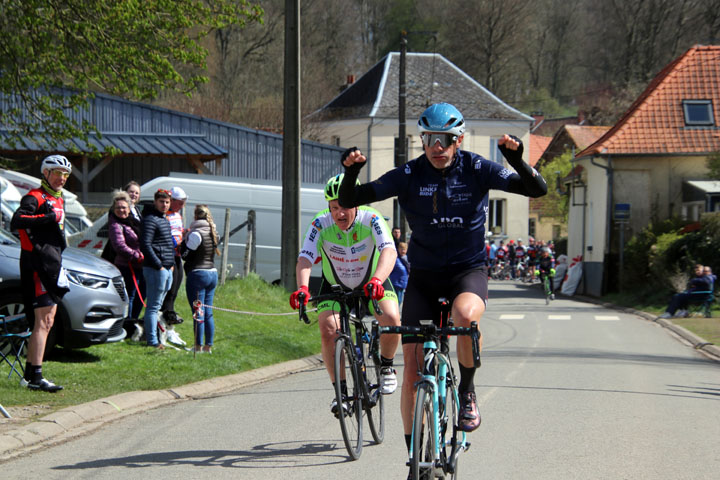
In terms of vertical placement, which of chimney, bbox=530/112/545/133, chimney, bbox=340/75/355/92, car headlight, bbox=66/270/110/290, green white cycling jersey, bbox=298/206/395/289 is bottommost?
car headlight, bbox=66/270/110/290

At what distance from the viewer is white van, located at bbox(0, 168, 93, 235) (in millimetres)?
26000

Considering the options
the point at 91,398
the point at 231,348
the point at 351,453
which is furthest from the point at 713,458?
the point at 231,348

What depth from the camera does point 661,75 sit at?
39.4m

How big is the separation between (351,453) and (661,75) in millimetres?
35739

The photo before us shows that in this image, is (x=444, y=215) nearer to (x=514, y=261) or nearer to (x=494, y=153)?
(x=514, y=261)

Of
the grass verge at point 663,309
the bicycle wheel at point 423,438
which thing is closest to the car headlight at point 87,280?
the bicycle wheel at point 423,438

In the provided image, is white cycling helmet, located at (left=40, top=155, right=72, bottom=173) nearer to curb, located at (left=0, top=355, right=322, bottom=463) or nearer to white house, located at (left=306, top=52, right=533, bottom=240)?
curb, located at (left=0, top=355, right=322, bottom=463)

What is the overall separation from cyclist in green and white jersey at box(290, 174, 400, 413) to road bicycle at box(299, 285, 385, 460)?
110 mm

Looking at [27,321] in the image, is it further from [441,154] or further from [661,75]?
[661,75]

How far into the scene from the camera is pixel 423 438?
5070 mm

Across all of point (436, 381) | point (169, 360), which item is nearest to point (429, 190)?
point (436, 381)

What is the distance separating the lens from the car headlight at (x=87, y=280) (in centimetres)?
1040

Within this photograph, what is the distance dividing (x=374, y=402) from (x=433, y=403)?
7.32 ft

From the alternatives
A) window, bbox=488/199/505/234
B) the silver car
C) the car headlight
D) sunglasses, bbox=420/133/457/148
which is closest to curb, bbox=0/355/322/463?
the silver car
